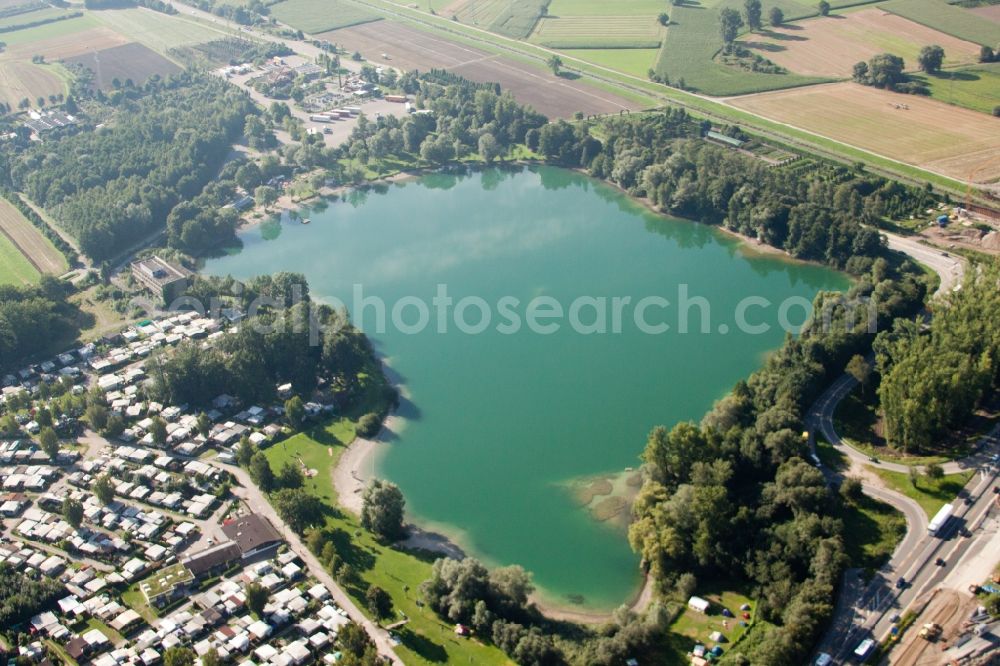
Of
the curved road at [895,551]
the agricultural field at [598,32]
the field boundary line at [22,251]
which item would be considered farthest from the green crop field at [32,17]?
the curved road at [895,551]

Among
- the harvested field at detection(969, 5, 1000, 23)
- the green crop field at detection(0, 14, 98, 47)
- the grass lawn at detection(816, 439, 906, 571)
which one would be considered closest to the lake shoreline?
the grass lawn at detection(816, 439, 906, 571)

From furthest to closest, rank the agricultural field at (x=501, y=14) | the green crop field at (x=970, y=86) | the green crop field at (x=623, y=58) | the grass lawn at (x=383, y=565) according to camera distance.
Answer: the agricultural field at (x=501, y=14) < the green crop field at (x=623, y=58) < the green crop field at (x=970, y=86) < the grass lawn at (x=383, y=565)

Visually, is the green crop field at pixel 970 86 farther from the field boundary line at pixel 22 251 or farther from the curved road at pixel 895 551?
the field boundary line at pixel 22 251

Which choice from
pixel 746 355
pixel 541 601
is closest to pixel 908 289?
pixel 746 355

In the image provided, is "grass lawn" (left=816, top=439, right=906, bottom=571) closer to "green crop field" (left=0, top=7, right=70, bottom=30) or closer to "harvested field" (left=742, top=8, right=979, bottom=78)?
"harvested field" (left=742, top=8, right=979, bottom=78)

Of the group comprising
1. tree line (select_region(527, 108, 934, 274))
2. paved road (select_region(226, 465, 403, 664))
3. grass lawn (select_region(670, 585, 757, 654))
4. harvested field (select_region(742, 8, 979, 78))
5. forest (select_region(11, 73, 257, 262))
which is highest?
harvested field (select_region(742, 8, 979, 78))

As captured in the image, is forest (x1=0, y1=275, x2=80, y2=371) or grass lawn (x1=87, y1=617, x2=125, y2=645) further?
forest (x1=0, y1=275, x2=80, y2=371)

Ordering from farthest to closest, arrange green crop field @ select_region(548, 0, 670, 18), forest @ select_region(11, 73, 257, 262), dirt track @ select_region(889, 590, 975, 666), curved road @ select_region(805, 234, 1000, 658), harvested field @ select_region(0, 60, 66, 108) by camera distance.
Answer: green crop field @ select_region(548, 0, 670, 18) → harvested field @ select_region(0, 60, 66, 108) → forest @ select_region(11, 73, 257, 262) → curved road @ select_region(805, 234, 1000, 658) → dirt track @ select_region(889, 590, 975, 666)
